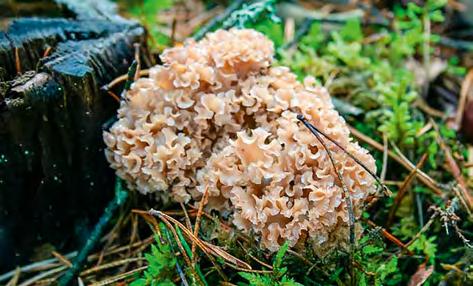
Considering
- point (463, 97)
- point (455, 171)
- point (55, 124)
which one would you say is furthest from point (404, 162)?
point (55, 124)

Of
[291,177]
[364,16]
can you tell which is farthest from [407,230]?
[364,16]

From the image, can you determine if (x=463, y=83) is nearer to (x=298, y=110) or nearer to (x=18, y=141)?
(x=298, y=110)

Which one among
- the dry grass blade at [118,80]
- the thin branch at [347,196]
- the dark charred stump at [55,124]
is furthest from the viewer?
the dry grass blade at [118,80]

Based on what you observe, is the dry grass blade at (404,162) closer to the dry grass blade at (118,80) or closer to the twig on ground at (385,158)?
the twig on ground at (385,158)

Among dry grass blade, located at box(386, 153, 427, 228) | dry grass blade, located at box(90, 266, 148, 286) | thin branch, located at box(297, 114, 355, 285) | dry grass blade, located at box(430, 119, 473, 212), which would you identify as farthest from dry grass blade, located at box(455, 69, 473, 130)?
dry grass blade, located at box(90, 266, 148, 286)

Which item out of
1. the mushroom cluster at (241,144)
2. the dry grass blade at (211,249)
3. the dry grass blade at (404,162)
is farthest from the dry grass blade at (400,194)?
the dry grass blade at (211,249)
